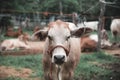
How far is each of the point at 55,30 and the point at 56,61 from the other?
0.61 metres

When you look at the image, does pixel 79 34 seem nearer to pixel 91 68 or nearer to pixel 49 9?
pixel 91 68

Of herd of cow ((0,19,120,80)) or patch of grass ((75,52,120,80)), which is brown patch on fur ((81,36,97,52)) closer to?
patch of grass ((75,52,120,80))

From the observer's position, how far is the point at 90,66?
1122 centimetres

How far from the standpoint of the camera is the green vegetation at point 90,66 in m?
9.62

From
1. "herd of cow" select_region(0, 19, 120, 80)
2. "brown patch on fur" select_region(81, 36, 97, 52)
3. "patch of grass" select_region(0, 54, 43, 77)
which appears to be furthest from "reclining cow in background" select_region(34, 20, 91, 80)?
"brown patch on fur" select_region(81, 36, 97, 52)

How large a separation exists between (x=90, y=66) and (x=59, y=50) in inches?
225

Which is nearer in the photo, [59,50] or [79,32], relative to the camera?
[59,50]

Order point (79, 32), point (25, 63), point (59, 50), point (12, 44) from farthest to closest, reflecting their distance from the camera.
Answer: point (12, 44) < point (25, 63) < point (79, 32) < point (59, 50)

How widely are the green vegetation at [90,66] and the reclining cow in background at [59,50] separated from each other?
2699 millimetres

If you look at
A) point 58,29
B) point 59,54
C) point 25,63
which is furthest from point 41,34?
point 25,63

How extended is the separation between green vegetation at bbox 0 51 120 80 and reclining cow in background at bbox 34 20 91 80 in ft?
8.85

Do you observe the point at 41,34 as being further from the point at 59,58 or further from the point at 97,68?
the point at 97,68

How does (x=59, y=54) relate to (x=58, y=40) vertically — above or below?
below

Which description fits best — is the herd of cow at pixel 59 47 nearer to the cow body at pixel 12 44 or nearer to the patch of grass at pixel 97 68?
the patch of grass at pixel 97 68
